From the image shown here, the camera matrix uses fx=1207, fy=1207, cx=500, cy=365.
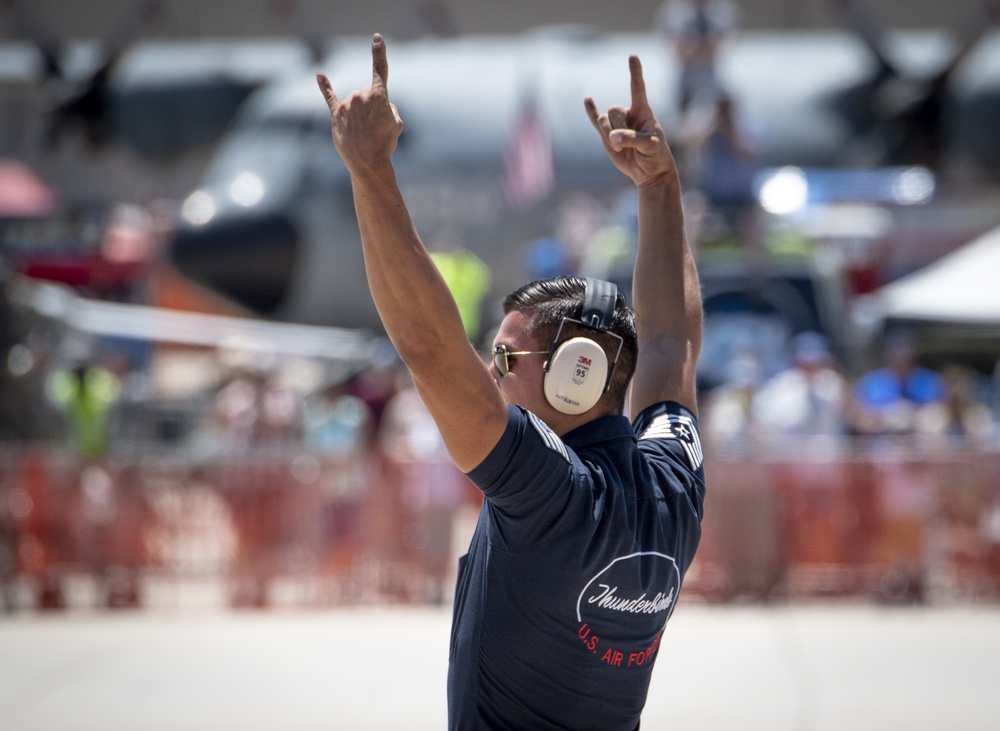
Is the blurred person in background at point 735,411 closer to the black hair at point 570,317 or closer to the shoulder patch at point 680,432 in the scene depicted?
the shoulder patch at point 680,432

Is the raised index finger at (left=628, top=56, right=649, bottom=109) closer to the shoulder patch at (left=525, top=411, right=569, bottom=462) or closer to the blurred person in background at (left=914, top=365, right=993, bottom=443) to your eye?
A: the shoulder patch at (left=525, top=411, right=569, bottom=462)

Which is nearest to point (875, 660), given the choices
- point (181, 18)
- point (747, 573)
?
point (747, 573)

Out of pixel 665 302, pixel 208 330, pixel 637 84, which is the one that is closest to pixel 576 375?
pixel 665 302

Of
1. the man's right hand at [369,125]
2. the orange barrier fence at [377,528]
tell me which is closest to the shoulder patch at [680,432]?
the man's right hand at [369,125]

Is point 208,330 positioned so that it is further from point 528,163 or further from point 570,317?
point 570,317

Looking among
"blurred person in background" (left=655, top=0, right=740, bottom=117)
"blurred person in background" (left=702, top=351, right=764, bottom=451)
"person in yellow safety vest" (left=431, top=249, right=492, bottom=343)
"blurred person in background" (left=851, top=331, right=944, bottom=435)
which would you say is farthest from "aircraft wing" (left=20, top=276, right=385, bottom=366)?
"blurred person in background" (left=851, top=331, right=944, bottom=435)

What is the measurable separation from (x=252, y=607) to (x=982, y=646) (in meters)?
5.15

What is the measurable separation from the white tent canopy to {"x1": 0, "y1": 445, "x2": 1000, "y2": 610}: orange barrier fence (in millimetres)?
5490

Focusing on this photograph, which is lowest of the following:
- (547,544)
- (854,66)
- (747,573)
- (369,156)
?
(747,573)

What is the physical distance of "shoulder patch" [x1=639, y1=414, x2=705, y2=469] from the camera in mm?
2426

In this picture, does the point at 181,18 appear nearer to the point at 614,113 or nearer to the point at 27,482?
the point at 27,482

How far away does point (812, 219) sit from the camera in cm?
1466

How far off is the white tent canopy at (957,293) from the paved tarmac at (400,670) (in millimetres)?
6261

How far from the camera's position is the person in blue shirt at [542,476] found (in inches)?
75.9
